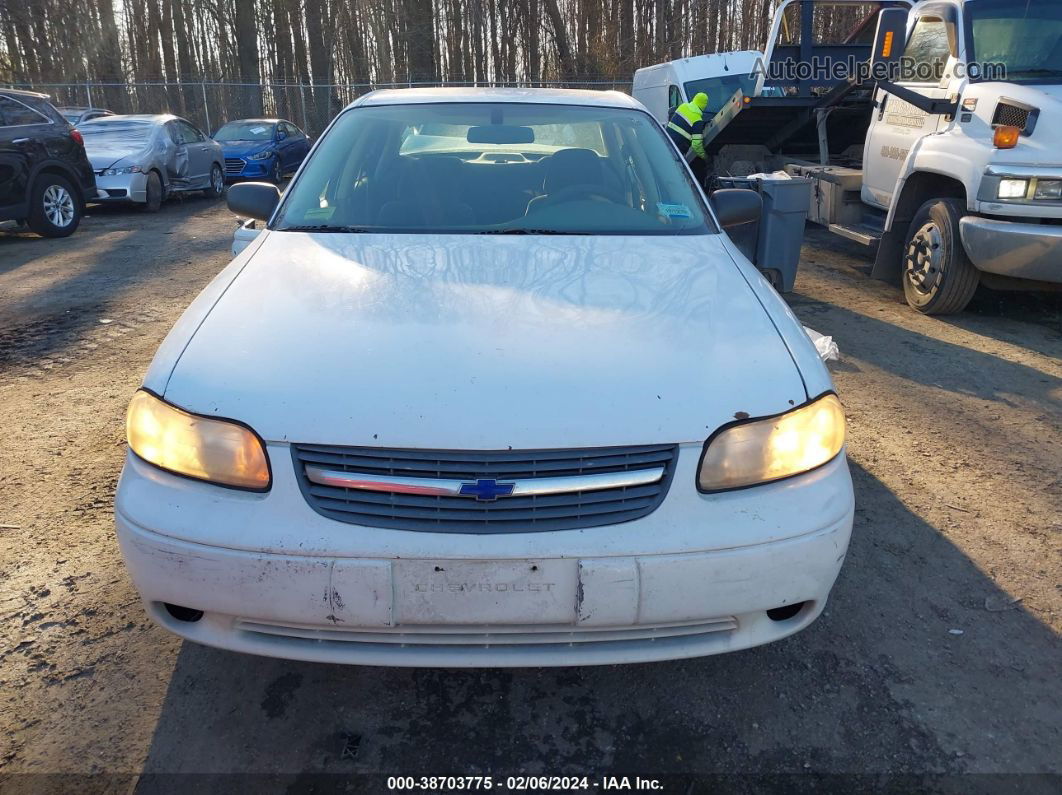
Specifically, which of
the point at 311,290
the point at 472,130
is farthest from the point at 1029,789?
the point at 472,130

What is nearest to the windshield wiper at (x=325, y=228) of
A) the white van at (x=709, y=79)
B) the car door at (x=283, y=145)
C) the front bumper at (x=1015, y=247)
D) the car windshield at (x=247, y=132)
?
the front bumper at (x=1015, y=247)

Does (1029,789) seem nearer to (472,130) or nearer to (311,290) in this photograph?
(311,290)

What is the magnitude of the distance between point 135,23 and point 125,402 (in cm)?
2919

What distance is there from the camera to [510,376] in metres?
2.01

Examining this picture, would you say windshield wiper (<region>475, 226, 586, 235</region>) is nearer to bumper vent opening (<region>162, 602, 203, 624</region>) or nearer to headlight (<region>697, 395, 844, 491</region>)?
headlight (<region>697, 395, 844, 491</region>)

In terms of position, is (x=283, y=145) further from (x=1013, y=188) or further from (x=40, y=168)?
(x=1013, y=188)

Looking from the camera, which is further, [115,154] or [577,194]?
[115,154]

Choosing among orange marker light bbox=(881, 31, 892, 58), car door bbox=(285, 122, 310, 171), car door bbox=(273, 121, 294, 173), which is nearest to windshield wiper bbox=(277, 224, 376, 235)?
orange marker light bbox=(881, 31, 892, 58)

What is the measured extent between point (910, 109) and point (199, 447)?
A: 6243mm

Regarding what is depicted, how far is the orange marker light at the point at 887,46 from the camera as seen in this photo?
19.8ft

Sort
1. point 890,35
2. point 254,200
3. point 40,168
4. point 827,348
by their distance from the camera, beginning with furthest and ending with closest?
point 40,168
point 890,35
point 827,348
point 254,200

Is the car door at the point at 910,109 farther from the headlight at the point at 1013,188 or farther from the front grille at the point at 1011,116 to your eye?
the headlight at the point at 1013,188

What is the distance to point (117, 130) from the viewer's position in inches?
492

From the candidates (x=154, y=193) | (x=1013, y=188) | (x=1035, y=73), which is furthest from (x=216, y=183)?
(x=1013, y=188)
